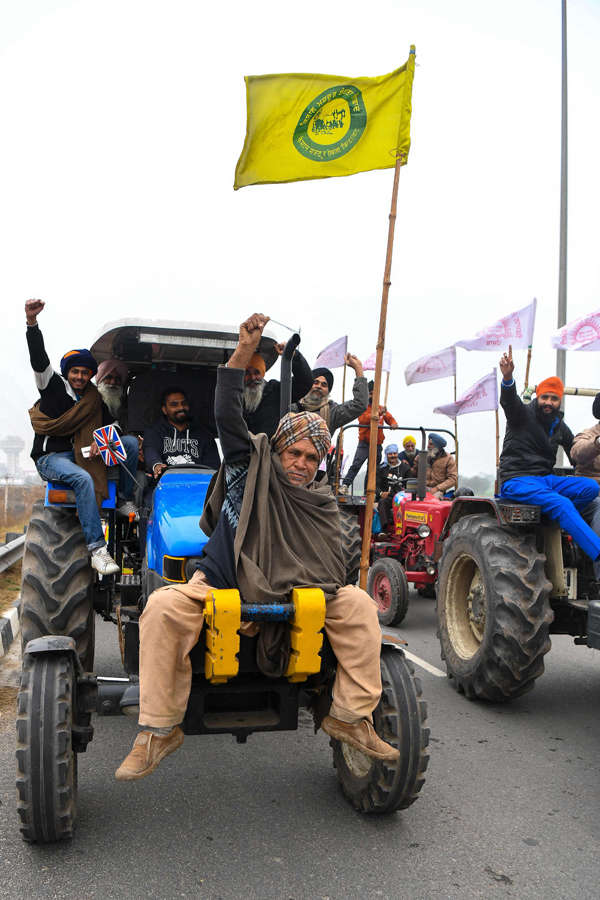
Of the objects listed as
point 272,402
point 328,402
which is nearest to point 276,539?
point 272,402

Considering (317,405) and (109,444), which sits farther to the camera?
(317,405)

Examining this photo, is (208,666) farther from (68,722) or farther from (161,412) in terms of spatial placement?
(161,412)

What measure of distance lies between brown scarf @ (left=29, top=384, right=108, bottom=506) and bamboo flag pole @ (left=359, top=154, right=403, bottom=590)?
175cm

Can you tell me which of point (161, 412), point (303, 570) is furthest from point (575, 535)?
point (161, 412)

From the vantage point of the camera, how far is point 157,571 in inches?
159

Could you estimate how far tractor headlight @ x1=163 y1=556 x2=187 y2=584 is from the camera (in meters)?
3.79

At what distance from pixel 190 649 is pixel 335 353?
11.0m

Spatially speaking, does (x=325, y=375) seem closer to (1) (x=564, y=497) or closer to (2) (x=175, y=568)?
(1) (x=564, y=497)

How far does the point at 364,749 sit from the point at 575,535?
8.95 feet

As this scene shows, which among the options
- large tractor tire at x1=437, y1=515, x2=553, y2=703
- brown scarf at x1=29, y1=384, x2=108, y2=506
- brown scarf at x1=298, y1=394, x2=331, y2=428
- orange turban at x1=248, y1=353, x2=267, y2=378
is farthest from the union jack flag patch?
large tractor tire at x1=437, y1=515, x2=553, y2=703

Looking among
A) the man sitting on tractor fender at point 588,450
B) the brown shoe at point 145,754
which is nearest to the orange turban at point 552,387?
the man sitting on tractor fender at point 588,450

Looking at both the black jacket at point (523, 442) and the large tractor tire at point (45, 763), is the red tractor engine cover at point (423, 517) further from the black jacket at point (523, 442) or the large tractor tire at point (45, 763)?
the large tractor tire at point (45, 763)

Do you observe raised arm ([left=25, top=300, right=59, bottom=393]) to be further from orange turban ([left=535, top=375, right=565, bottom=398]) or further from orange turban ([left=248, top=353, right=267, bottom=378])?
orange turban ([left=535, top=375, right=565, bottom=398])

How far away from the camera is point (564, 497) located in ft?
17.9
